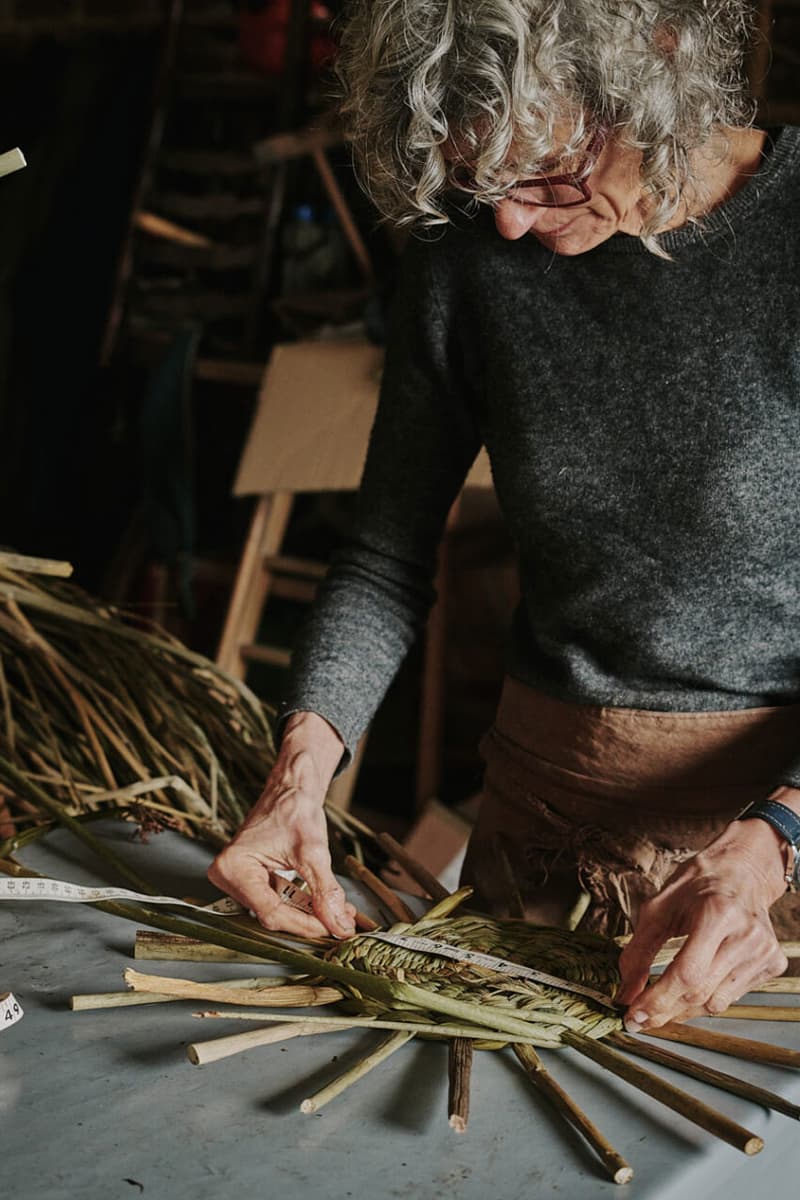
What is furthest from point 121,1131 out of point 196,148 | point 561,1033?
point 196,148

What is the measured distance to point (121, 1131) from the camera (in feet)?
2.64

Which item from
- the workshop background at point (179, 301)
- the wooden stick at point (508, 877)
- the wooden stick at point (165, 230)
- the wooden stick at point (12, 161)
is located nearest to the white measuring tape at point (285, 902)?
the wooden stick at point (508, 877)

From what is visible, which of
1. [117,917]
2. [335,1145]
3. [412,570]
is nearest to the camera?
[335,1145]

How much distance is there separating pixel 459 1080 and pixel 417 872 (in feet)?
1.36

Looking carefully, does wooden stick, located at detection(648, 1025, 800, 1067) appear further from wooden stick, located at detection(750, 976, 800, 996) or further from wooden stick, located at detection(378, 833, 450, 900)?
wooden stick, located at detection(378, 833, 450, 900)

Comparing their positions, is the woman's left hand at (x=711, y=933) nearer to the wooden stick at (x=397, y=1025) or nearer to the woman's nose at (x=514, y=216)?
the wooden stick at (x=397, y=1025)

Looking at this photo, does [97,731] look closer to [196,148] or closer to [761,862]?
[761,862]

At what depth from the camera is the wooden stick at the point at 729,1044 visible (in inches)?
36.1

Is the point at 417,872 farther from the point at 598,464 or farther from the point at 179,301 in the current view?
the point at 179,301

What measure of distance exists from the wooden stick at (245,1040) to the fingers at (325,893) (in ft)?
0.44

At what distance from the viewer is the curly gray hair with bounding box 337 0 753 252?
1.00 metres

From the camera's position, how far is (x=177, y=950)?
103 cm

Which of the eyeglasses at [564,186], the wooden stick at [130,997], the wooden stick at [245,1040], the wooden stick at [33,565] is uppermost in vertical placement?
the eyeglasses at [564,186]

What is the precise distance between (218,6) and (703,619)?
11.7 feet
